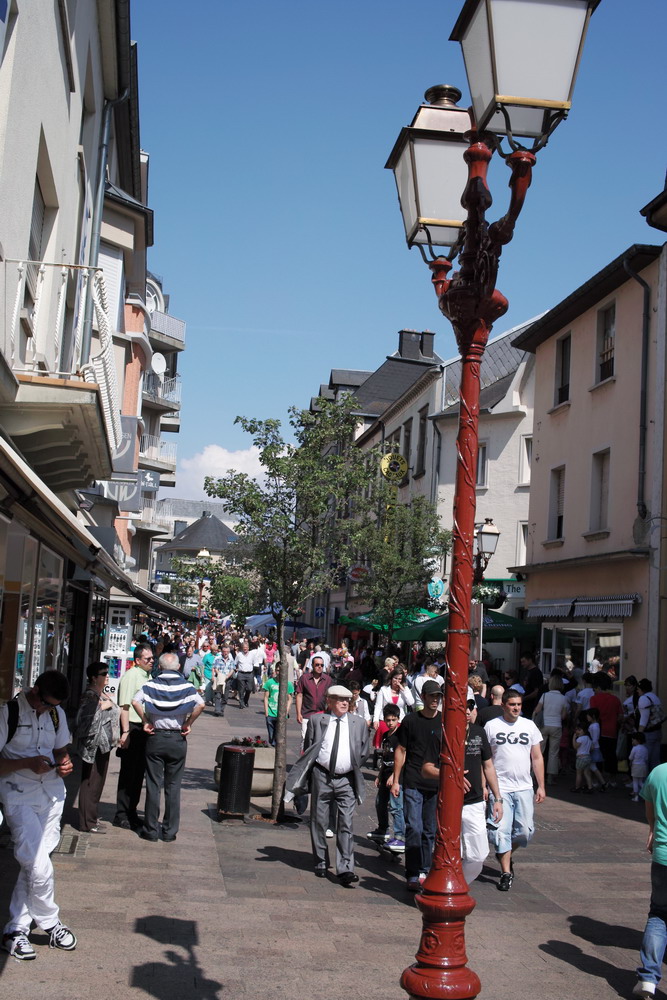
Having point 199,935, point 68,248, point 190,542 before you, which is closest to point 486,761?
point 199,935

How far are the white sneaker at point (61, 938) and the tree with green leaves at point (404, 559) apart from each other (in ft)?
78.5

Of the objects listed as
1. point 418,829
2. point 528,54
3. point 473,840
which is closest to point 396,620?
point 418,829

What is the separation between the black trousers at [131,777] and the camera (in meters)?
11.4

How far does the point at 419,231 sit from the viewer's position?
5.99 m

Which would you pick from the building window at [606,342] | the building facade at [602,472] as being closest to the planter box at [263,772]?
the building facade at [602,472]

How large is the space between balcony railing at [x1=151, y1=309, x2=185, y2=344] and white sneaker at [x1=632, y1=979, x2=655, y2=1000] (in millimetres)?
47758

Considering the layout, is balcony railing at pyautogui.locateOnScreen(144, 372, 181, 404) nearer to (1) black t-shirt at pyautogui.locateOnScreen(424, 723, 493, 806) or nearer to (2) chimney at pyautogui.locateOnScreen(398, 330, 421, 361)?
(2) chimney at pyautogui.locateOnScreen(398, 330, 421, 361)

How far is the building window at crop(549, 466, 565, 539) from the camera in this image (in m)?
24.7

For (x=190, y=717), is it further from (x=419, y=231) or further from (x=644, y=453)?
(x=644, y=453)

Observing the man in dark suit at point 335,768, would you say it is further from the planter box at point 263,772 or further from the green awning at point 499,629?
the green awning at point 499,629

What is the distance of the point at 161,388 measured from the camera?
50.6 m

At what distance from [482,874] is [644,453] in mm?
11173

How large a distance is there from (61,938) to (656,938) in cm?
374

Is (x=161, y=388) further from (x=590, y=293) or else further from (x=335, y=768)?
(x=335, y=768)
